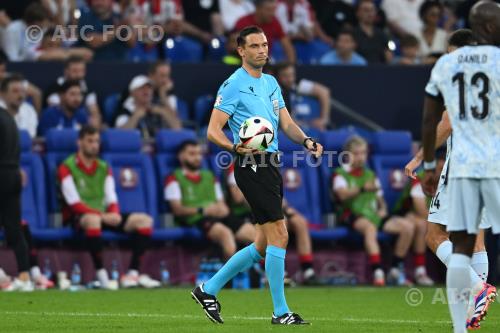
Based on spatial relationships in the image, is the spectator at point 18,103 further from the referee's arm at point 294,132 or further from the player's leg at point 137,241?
the referee's arm at point 294,132

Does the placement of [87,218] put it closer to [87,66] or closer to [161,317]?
[87,66]

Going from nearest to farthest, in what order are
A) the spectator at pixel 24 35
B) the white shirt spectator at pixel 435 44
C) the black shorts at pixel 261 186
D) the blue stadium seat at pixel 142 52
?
the black shorts at pixel 261 186 → the spectator at pixel 24 35 → the blue stadium seat at pixel 142 52 → the white shirt spectator at pixel 435 44

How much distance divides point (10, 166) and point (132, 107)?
284 centimetres

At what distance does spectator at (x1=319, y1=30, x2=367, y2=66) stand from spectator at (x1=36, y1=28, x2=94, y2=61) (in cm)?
371

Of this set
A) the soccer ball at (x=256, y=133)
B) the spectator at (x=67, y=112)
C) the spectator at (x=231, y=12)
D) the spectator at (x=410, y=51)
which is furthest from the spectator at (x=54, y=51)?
the soccer ball at (x=256, y=133)

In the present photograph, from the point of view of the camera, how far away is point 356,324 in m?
10.1

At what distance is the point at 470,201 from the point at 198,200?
8.55 metres

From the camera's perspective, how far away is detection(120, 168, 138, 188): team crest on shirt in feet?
53.7

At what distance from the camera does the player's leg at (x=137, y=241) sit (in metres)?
15.5

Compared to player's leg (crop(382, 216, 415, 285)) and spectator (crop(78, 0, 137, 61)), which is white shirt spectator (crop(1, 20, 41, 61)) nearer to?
spectator (crop(78, 0, 137, 61))

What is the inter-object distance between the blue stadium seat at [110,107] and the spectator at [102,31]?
1.01m

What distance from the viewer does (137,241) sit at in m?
15.5


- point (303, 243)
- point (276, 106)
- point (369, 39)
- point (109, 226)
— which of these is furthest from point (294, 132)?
point (369, 39)

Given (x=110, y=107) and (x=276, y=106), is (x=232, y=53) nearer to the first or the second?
(x=110, y=107)
